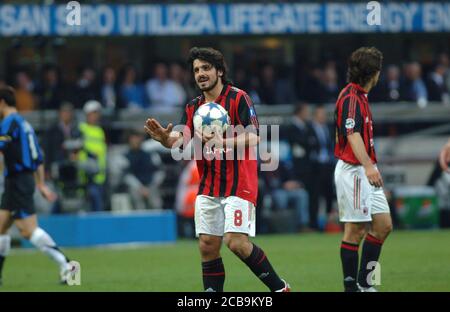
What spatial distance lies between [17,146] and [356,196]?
474 cm

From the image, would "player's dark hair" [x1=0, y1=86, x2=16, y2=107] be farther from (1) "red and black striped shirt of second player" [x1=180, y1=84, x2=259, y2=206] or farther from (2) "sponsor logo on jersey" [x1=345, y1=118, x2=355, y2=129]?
(2) "sponsor logo on jersey" [x1=345, y1=118, x2=355, y2=129]

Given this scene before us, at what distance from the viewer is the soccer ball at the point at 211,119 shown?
1086 cm

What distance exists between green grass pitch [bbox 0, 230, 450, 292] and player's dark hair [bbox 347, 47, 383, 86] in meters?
2.27

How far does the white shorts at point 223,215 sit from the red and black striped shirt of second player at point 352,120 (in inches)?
60.8

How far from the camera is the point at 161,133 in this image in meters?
11.0

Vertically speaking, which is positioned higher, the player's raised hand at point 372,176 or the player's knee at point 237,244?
the player's raised hand at point 372,176

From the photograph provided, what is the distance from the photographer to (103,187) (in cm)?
2211

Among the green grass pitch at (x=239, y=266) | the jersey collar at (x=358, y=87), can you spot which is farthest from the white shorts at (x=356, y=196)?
the green grass pitch at (x=239, y=266)

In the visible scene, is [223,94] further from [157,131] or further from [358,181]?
[358,181]

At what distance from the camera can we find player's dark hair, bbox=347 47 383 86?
1222cm

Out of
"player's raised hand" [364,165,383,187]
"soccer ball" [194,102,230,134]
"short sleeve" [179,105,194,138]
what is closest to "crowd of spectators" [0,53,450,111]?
"short sleeve" [179,105,194,138]

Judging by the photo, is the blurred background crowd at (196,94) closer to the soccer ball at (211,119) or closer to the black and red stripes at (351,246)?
the black and red stripes at (351,246)

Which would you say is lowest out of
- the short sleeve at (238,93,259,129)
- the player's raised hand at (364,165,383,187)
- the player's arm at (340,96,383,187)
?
the player's raised hand at (364,165,383,187)

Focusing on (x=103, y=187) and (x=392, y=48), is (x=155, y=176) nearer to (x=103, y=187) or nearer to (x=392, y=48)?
(x=103, y=187)
